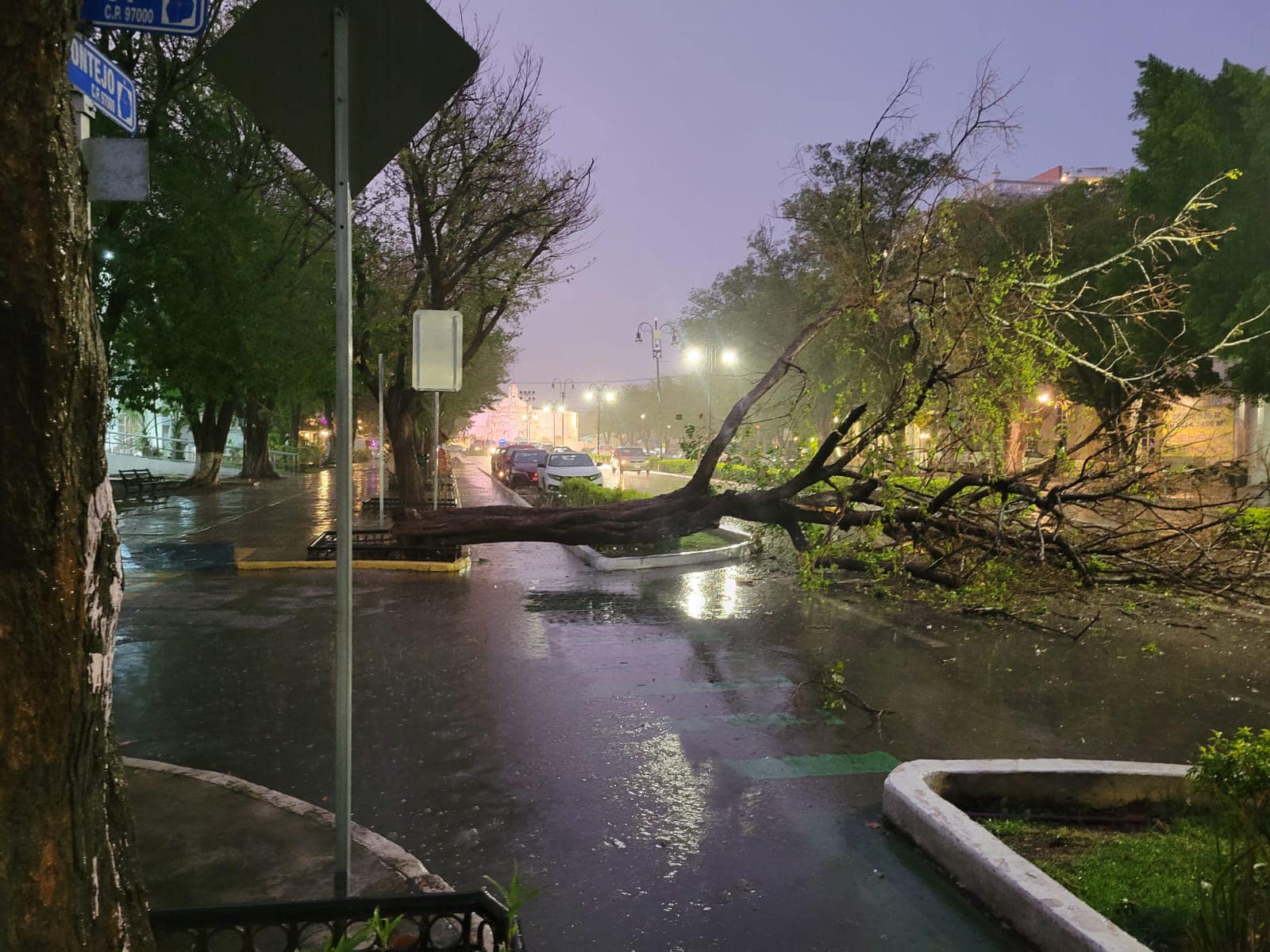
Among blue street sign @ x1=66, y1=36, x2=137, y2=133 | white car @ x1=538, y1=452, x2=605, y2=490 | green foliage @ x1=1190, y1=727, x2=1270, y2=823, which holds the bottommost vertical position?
green foliage @ x1=1190, y1=727, x2=1270, y2=823

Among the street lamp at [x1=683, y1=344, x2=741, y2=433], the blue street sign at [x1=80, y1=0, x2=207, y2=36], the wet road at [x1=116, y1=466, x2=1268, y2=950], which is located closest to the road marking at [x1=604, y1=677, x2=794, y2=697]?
the wet road at [x1=116, y1=466, x2=1268, y2=950]

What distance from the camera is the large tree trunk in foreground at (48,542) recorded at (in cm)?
219

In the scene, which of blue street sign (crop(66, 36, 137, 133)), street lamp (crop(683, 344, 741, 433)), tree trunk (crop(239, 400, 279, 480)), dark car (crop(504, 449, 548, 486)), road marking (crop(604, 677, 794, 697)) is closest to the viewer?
blue street sign (crop(66, 36, 137, 133))

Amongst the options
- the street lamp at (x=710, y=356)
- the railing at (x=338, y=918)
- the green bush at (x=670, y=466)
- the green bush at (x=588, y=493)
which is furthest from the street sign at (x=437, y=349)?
the green bush at (x=670, y=466)

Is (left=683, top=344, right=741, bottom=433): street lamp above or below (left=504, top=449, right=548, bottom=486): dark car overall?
above

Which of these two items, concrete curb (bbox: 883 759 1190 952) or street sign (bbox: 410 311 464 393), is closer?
concrete curb (bbox: 883 759 1190 952)

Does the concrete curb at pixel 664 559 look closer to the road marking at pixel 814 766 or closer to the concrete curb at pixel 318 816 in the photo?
the road marking at pixel 814 766

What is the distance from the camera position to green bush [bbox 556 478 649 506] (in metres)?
20.5

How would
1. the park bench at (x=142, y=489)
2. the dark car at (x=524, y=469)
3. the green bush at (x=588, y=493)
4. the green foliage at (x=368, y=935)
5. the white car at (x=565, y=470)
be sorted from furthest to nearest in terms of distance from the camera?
the dark car at (x=524, y=469) < the white car at (x=565, y=470) < the park bench at (x=142, y=489) < the green bush at (x=588, y=493) < the green foliage at (x=368, y=935)

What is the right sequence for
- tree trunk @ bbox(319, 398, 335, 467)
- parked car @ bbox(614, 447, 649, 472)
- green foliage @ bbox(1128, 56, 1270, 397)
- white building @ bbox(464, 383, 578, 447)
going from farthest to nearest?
white building @ bbox(464, 383, 578, 447) → parked car @ bbox(614, 447, 649, 472) → tree trunk @ bbox(319, 398, 335, 467) → green foliage @ bbox(1128, 56, 1270, 397)

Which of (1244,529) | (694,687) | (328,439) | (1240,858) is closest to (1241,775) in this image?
(1240,858)

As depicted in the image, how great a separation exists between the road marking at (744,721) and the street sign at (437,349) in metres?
8.05

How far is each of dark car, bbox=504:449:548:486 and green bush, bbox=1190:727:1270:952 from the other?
32424 millimetres

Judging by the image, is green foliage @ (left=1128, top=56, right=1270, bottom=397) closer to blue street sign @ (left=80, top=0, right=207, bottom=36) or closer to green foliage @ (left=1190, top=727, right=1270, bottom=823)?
green foliage @ (left=1190, top=727, right=1270, bottom=823)
